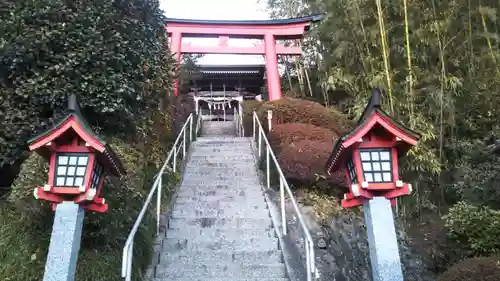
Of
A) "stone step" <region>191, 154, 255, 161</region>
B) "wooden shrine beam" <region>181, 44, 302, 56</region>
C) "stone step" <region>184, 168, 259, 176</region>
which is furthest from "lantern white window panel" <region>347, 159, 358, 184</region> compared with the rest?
"wooden shrine beam" <region>181, 44, 302, 56</region>

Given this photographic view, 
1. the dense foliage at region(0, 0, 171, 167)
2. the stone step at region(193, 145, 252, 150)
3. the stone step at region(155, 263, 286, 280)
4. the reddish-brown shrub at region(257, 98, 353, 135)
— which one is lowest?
the stone step at region(155, 263, 286, 280)

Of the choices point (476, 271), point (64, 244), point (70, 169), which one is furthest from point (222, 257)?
point (476, 271)

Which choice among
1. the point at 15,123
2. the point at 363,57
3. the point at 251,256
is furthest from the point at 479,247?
the point at 15,123

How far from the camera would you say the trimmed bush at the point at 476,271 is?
460cm

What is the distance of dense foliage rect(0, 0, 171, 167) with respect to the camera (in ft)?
17.8

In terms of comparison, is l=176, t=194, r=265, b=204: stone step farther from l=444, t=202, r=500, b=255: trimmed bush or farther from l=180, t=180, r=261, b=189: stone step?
l=444, t=202, r=500, b=255: trimmed bush

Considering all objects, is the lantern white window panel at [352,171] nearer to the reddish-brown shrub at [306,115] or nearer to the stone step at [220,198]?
the stone step at [220,198]

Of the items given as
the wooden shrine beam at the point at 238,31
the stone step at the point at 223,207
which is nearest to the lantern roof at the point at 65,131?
the stone step at the point at 223,207

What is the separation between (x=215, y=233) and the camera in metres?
5.76

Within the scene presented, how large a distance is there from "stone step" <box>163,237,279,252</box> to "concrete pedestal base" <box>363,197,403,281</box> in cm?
181

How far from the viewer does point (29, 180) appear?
4.52m

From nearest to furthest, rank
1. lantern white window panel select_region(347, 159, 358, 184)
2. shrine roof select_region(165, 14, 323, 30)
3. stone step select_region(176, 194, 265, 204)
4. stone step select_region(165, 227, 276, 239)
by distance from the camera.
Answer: lantern white window panel select_region(347, 159, 358, 184), stone step select_region(165, 227, 276, 239), stone step select_region(176, 194, 265, 204), shrine roof select_region(165, 14, 323, 30)

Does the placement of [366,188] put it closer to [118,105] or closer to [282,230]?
[282,230]

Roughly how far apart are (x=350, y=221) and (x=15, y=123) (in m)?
4.80
